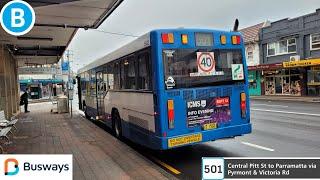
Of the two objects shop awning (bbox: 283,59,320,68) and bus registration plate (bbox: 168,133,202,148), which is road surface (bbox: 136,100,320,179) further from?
shop awning (bbox: 283,59,320,68)

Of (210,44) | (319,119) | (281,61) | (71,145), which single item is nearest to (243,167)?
(210,44)

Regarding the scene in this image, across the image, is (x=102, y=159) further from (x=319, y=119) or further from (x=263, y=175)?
(x=319, y=119)

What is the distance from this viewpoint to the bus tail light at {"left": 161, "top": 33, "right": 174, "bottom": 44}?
7660 mm

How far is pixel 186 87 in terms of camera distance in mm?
7902

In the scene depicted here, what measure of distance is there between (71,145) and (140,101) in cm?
297

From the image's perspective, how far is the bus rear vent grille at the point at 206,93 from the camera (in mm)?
8023

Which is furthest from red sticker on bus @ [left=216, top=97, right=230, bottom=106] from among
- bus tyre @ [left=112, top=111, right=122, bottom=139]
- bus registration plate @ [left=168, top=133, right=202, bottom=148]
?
bus tyre @ [left=112, top=111, right=122, bottom=139]

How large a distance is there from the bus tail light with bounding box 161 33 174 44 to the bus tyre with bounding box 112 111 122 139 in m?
4.24

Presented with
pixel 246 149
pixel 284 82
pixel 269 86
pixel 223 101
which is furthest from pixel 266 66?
pixel 223 101

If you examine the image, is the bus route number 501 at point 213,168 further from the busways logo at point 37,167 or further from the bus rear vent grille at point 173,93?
the bus rear vent grille at point 173,93

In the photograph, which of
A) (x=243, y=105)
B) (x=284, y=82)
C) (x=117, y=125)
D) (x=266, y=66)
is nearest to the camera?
(x=243, y=105)

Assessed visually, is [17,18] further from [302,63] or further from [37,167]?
[302,63]

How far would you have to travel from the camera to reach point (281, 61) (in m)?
35.7

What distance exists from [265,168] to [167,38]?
384 cm
